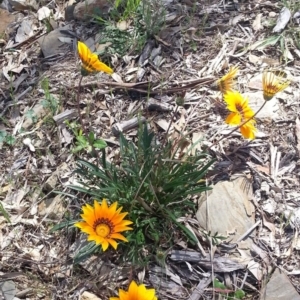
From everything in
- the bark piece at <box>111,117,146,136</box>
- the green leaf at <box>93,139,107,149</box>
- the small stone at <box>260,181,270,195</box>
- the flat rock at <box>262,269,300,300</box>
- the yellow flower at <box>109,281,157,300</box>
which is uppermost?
the green leaf at <box>93,139,107,149</box>

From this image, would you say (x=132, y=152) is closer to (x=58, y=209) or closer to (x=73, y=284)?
(x=58, y=209)

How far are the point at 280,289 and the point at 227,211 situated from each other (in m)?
0.36

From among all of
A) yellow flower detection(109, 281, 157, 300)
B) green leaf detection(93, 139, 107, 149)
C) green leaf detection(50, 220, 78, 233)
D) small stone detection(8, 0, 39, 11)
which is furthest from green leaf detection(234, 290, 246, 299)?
small stone detection(8, 0, 39, 11)

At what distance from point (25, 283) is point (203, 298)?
2.27ft

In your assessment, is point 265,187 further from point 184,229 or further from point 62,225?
point 62,225

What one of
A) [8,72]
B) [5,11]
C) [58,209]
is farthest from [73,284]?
[5,11]

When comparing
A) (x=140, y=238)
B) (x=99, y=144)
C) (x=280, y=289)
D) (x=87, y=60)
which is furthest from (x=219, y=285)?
(x=87, y=60)

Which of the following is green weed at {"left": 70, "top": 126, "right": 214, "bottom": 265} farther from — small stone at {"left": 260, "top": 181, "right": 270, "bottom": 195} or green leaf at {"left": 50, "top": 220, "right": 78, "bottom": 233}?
small stone at {"left": 260, "top": 181, "right": 270, "bottom": 195}

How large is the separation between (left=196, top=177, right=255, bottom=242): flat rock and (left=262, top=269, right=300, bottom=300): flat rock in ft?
0.71

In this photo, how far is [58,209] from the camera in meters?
2.19

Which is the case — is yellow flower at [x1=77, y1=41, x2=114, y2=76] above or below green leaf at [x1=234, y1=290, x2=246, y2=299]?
above

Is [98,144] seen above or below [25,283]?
above

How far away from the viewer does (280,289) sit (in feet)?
6.29

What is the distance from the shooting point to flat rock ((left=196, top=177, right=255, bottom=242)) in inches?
81.7
